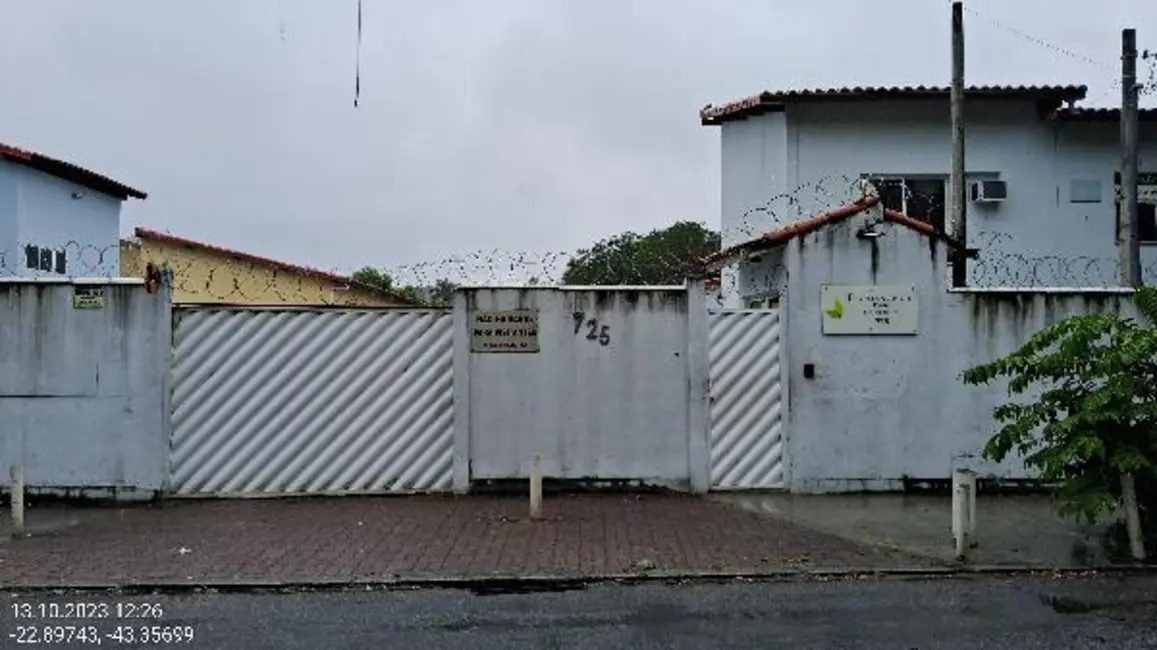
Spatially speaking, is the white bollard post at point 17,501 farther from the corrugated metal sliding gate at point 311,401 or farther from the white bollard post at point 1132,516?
the white bollard post at point 1132,516

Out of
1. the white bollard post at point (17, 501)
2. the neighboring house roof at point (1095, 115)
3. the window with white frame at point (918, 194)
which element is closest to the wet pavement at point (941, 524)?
the white bollard post at point (17, 501)

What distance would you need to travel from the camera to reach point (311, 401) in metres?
11.9

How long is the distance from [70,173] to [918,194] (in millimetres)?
A: 15017

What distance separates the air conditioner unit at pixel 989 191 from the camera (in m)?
18.9

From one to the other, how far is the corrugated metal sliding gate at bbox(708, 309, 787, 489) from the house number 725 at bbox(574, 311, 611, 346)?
1178 millimetres

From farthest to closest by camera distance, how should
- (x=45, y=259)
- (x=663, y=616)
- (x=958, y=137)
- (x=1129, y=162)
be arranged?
(x=45, y=259)
(x=1129, y=162)
(x=958, y=137)
(x=663, y=616)

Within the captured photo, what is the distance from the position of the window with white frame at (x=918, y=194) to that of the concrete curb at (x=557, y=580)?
11299mm

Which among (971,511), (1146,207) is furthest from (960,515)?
(1146,207)

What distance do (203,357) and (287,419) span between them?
3.72ft

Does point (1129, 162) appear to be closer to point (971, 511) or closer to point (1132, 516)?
point (1132, 516)

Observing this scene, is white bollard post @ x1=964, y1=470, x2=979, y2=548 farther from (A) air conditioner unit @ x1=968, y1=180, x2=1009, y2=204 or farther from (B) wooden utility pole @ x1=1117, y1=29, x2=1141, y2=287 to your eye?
(A) air conditioner unit @ x1=968, y1=180, x2=1009, y2=204

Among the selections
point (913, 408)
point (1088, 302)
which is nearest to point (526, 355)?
point (913, 408)

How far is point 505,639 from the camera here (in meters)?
6.52

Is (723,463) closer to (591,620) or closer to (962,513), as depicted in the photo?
(962,513)
